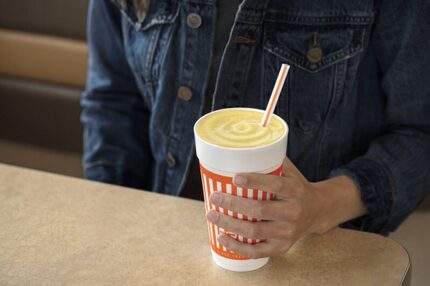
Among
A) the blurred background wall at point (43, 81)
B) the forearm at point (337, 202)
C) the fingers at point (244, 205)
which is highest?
the fingers at point (244, 205)

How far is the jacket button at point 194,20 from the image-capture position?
113 cm

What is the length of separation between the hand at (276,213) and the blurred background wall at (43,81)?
117 cm

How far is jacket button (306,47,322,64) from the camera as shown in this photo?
3.62 ft

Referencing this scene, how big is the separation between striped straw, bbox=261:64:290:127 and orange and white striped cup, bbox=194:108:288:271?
3 cm

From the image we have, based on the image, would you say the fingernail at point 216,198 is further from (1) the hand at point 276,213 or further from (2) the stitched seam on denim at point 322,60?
(2) the stitched seam on denim at point 322,60

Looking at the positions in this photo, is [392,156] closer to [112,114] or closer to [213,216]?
[213,216]

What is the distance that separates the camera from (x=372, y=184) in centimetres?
106

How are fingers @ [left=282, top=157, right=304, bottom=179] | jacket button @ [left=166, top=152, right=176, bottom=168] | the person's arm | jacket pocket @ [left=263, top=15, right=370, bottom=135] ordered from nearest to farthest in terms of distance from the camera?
fingers @ [left=282, top=157, right=304, bottom=179]
the person's arm
jacket pocket @ [left=263, top=15, right=370, bottom=135]
jacket button @ [left=166, top=152, right=176, bottom=168]

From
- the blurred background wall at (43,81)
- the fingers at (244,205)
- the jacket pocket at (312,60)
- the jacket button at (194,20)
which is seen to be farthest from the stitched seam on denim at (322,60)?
the blurred background wall at (43,81)

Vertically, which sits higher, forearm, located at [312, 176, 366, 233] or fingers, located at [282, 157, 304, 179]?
fingers, located at [282, 157, 304, 179]

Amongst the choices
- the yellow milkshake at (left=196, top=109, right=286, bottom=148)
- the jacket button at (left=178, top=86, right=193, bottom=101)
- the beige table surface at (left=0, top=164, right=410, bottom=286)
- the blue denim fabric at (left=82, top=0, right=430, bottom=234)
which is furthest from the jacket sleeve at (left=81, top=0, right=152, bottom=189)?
the yellow milkshake at (left=196, top=109, right=286, bottom=148)

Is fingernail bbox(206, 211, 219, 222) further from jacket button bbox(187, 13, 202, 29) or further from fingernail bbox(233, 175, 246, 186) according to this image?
jacket button bbox(187, 13, 202, 29)

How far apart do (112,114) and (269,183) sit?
0.65 metres

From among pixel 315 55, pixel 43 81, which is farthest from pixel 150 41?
pixel 43 81
